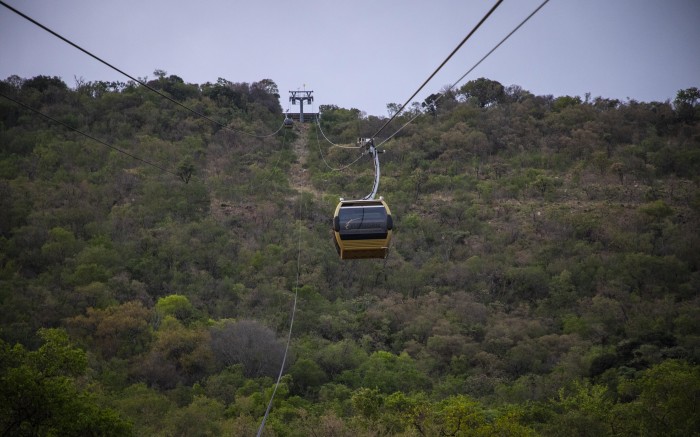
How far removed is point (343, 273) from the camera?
35156 mm

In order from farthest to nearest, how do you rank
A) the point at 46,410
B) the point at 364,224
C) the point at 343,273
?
the point at 343,273
the point at 46,410
the point at 364,224

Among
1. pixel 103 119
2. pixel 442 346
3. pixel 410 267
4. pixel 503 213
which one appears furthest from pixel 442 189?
pixel 103 119

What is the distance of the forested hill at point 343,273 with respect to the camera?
2083cm

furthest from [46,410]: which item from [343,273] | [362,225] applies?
[343,273]

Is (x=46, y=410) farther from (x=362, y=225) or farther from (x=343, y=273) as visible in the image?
(x=343, y=273)

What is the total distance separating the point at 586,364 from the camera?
26469mm

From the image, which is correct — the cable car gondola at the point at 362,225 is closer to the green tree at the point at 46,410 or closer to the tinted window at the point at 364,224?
the tinted window at the point at 364,224

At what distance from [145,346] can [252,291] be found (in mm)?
6413

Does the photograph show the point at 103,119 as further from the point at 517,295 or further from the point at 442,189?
the point at 517,295

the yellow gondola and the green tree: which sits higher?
the yellow gondola

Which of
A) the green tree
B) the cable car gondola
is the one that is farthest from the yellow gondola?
the green tree

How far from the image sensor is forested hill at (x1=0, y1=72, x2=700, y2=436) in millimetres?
20828

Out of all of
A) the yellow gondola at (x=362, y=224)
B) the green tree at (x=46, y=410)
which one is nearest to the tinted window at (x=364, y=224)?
the yellow gondola at (x=362, y=224)

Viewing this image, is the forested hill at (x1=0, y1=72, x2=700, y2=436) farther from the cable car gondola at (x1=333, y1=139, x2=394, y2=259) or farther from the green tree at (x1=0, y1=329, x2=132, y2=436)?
the cable car gondola at (x1=333, y1=139, x2=394, y2=259)
